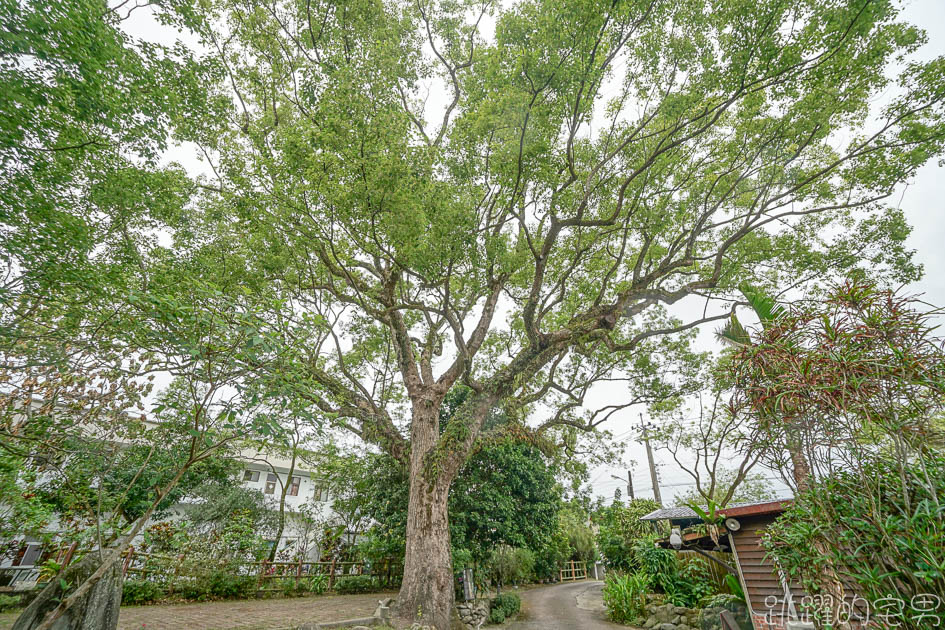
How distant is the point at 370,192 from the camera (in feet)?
17.7

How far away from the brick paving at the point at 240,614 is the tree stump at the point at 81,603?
2707mm

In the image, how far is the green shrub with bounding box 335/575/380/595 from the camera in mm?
10065

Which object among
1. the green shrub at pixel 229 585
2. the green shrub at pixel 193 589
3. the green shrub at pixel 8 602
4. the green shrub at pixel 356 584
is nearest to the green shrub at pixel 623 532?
the green shrub at pixel 356 584

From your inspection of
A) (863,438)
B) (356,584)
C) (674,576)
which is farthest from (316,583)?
(863,438)

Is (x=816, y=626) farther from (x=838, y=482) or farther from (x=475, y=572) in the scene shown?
(x=475, y=572)

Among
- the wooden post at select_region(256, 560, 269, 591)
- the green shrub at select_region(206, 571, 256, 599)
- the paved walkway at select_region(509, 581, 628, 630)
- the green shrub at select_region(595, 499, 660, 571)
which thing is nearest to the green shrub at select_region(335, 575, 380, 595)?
the wooden post at select_region(256, 560, 269, 591)

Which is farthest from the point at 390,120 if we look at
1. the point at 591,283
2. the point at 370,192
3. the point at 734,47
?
the point at 591,283

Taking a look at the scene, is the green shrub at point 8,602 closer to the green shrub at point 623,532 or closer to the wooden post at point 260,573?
Answer: the wooden post at point 260,573

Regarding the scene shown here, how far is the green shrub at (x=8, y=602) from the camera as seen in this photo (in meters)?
5.20

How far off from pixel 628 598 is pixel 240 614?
26.2 ft

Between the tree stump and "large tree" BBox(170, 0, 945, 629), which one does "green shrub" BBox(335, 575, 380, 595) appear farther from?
the tree stump

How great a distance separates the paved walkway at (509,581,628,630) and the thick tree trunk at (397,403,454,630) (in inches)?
147

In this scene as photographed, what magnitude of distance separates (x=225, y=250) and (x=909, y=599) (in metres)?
8.54

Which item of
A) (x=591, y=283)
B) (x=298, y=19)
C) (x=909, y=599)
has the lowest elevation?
(x=909, y=599)
